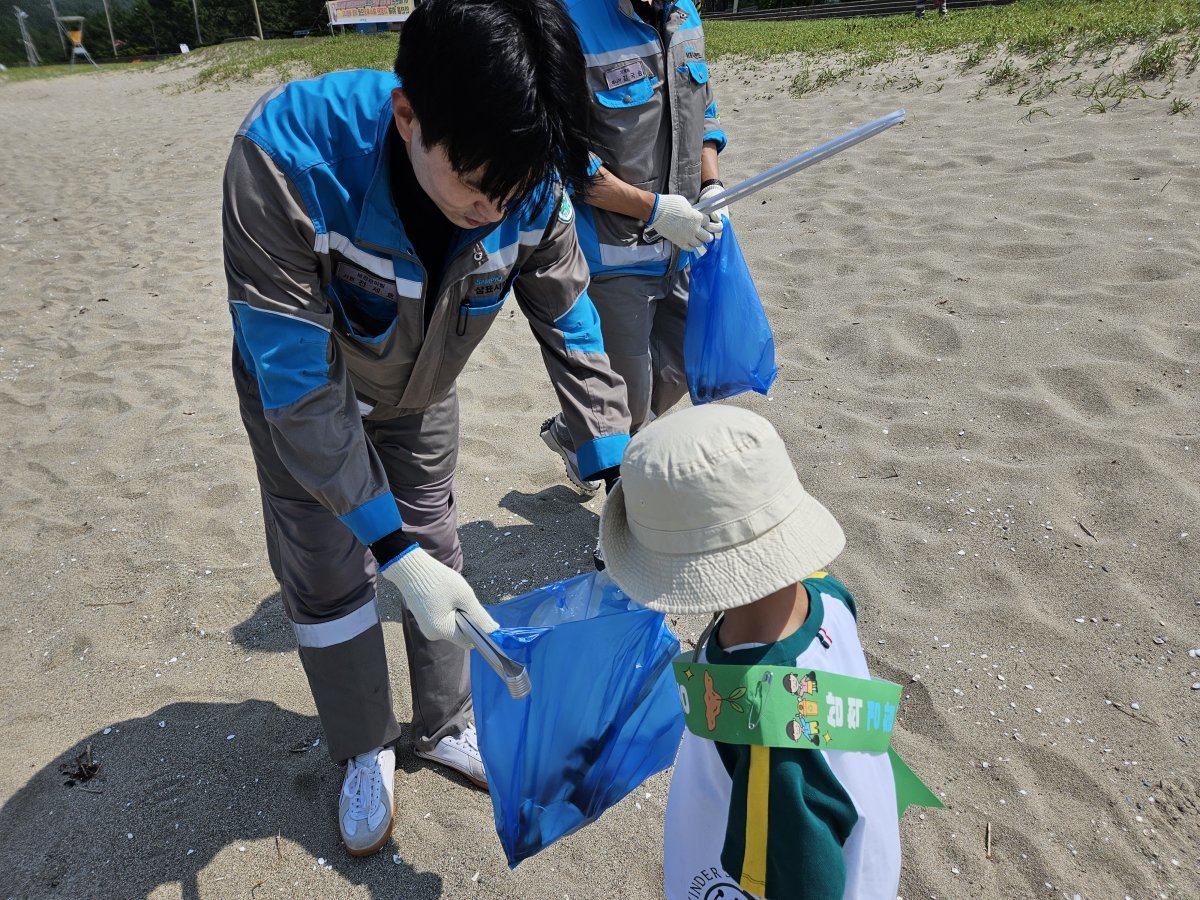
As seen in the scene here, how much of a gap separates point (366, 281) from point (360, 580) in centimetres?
69

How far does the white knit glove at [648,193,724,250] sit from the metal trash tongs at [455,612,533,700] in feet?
4.69

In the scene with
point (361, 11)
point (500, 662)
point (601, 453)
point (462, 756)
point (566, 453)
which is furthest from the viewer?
point (361, 11)

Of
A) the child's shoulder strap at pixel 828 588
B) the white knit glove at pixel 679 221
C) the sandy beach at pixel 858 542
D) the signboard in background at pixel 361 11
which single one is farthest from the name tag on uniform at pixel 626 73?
the signboard in background at pixel 361 11

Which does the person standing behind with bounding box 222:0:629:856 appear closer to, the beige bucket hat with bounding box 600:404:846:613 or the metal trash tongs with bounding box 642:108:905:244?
the beige bucket hat with bounding box 600:404:846:613

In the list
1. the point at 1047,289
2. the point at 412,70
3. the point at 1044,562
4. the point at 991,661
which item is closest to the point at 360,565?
the point at 412,70

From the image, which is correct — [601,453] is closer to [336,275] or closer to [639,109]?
[336,275]

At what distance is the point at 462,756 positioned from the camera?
2145 mm

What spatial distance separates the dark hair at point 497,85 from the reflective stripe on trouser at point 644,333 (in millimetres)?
1211

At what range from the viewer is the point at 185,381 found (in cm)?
429

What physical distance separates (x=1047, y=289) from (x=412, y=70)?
329 centimetres

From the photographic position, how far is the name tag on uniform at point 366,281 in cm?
157

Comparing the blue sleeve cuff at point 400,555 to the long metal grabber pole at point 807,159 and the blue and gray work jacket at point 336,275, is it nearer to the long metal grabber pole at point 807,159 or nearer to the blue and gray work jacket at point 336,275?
the blue and gray work jacket at point 336,275

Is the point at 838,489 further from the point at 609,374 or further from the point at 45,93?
Answer: the point at 45,93

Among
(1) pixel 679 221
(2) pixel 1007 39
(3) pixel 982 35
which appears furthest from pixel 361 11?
(1) pixel 679 221
